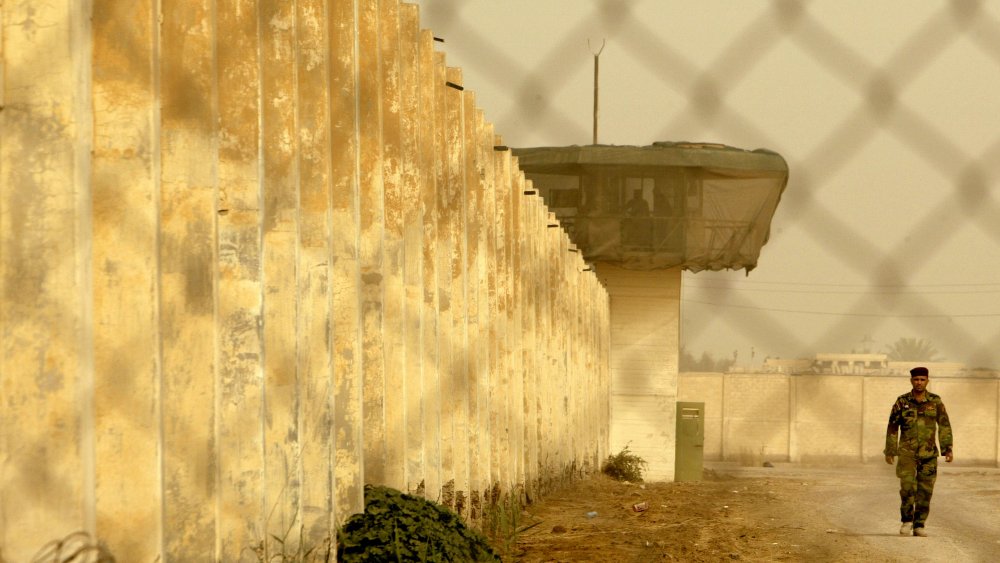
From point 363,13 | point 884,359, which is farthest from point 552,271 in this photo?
point 884,359

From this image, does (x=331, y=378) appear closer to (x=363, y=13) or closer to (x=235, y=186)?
(x=235, y=186)

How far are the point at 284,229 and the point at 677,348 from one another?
2099cm

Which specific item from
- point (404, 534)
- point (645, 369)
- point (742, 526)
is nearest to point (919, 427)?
point (742, 526)

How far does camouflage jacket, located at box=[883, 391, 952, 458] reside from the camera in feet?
37.9

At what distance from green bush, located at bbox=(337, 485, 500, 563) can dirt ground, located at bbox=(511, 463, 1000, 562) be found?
1.28 m

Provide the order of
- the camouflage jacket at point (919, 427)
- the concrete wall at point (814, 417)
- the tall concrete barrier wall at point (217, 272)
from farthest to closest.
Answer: the concrete wall at point (814, 417)
the camouflage jacket at point (919, 427)
the tall concrete barrier wall at point (217, 272)

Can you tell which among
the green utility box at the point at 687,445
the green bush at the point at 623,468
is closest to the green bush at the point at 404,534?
the green bush at the point at 623,468

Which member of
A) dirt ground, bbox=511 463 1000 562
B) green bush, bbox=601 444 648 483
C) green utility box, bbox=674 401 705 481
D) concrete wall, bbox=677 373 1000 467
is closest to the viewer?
A: dirt ground, bbox=511 463 1000 562

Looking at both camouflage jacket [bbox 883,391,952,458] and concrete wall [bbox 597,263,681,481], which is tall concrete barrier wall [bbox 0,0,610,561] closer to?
camouflage jacket [bbox 883,391,952,458]

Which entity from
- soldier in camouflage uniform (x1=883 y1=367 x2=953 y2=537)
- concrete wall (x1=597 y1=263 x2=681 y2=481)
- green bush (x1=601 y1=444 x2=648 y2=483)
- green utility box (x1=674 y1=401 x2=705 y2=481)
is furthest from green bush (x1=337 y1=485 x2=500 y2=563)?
green utility box (x1=674 y1=401 x2=705 y2=481)

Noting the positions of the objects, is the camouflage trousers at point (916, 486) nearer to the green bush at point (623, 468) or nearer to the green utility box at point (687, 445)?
the green bush at point (623, 468)

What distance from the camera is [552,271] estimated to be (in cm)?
1476

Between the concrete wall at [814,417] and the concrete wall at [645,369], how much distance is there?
18844 mm

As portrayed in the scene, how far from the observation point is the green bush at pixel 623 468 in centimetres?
2211
